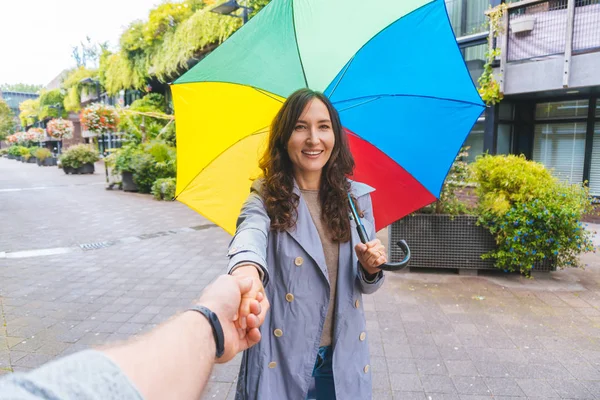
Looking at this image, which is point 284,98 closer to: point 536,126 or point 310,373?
point 310,373

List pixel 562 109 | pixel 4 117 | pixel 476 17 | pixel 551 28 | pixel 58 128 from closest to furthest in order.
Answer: pixel 551 28 < pixel 562 109 < pixel 476 17 < pixel 58 128 < pixel 4 117

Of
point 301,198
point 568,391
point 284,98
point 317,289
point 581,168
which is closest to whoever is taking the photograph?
point 317,289

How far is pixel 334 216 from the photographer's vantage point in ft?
6.25

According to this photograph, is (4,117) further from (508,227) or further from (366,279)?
(366,279)

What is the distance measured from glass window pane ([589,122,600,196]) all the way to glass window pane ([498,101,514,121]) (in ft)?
6.78

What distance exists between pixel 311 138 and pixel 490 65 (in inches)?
416

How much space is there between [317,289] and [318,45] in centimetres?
126

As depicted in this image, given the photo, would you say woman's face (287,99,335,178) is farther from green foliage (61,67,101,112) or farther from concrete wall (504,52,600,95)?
green foliage (61,67,101,112)

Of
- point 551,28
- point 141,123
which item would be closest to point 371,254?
point 551,28

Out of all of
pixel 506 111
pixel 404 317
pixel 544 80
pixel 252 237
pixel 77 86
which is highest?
pixel 77 86

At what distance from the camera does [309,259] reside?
5.77ft

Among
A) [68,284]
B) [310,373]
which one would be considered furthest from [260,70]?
[68,284]

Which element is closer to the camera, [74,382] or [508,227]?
[74,382]

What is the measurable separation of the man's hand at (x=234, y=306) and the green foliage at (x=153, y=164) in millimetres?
14782
